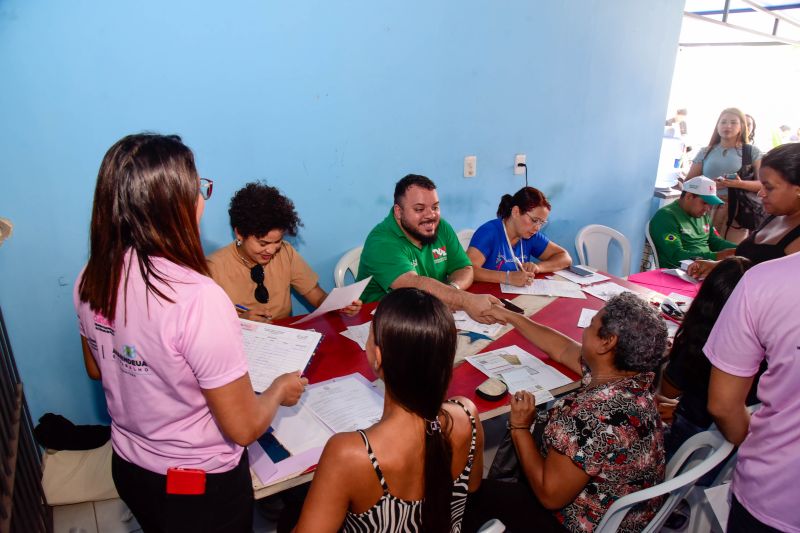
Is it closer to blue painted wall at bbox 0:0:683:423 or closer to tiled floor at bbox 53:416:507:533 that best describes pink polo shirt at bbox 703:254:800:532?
tiled floor at bbox 53:416:507:533

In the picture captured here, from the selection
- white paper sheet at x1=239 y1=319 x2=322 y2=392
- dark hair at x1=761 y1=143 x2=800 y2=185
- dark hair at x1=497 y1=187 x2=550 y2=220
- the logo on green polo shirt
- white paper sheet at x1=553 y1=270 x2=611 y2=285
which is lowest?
white paper sheet at x1=553 y1=270 x2=611 y2=285

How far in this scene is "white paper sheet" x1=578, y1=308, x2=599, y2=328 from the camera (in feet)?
8.05

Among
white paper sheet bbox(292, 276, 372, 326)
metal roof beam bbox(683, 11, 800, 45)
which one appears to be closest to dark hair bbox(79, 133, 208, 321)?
white paper sheet bbox(292, 276, 372, 326)

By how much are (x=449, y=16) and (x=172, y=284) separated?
9.61 ft

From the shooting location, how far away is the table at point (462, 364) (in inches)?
69.7

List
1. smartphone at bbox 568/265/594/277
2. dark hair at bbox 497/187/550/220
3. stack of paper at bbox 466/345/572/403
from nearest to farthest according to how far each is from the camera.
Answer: stack of paper at bbox 466/345/572/403
dark hair at bbox 497/187/550/220
smartphone at bbox 568/265/594/277

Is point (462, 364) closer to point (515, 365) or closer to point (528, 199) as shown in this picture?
point (515, 365)

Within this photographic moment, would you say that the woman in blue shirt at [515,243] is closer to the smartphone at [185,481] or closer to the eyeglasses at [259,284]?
the eyeglasses at [259,284]

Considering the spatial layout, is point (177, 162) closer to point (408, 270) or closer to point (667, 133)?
point (408, 270)

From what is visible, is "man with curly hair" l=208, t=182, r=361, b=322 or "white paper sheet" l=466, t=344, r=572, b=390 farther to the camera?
"man with curly hair" l=208, t=182, r=361, b=322

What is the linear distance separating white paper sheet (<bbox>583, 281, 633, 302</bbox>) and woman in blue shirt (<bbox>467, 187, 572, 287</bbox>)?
334mm

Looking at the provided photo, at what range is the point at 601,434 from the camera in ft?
4.61

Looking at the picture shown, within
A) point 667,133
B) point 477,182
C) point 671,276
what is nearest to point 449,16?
point 477,182

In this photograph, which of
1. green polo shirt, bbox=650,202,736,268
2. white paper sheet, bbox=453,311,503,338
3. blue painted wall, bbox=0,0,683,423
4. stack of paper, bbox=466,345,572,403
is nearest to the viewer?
stack of paper, bbox=466,345,572,403
